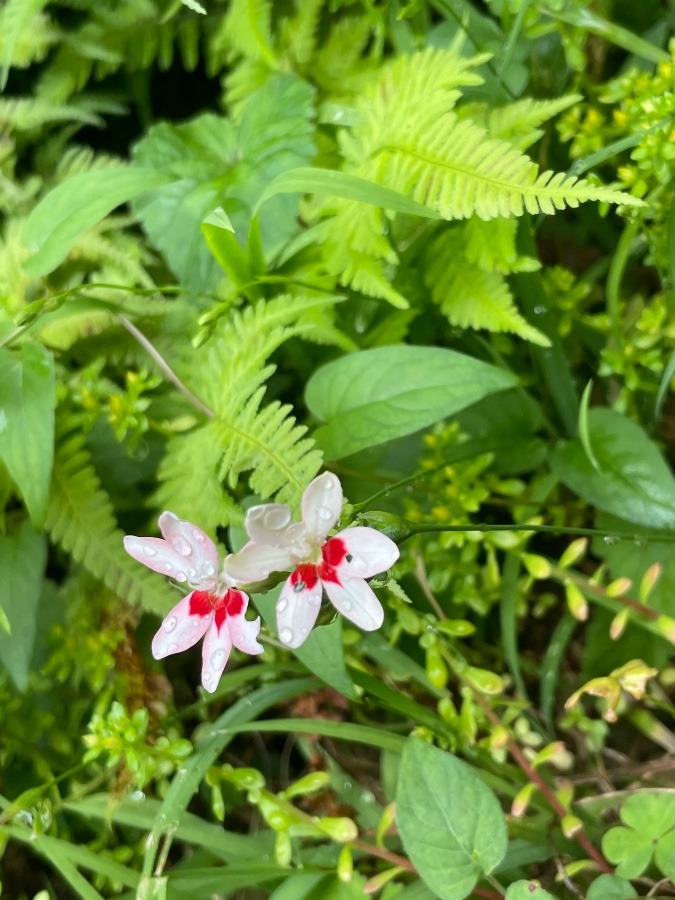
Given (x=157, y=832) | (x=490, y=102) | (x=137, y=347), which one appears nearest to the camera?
(x=157, y=832)

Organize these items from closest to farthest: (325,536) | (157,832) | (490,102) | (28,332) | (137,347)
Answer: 1. (325,536)
2. (157,832)
3. (28,332)
4. (490,102)
5. (137,347)

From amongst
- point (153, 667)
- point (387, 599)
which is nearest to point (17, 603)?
point (153, 667)

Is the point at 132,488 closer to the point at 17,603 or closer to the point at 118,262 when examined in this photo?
the point at 17,603

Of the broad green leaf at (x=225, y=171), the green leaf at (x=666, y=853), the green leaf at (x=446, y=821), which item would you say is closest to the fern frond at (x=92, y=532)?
the broad green leaf at (x=225, y=171)

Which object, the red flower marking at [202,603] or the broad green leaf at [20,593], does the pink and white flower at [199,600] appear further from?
the broad green leaf at [20,593]

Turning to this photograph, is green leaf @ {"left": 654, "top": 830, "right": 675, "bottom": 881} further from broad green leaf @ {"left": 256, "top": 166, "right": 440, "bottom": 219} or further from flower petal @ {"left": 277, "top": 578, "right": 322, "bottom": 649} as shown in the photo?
broad green leaf @ {"left": 256, "top": 166, "right": 440, "bottom": 219}

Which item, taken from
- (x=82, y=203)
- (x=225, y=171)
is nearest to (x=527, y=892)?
(x=82, y=203)
